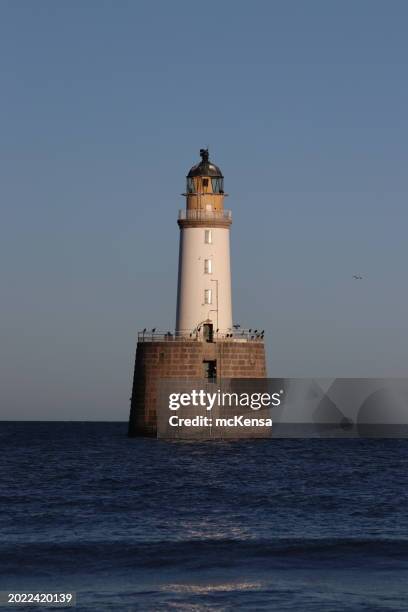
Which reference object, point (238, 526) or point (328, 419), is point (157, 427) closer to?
point (328, 419)

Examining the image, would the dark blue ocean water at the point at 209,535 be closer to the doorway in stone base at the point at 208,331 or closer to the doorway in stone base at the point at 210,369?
the doorway in stone base at the point at 210,369

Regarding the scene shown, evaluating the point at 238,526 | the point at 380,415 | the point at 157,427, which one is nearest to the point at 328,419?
the point at 380,415

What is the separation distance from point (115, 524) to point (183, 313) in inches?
1613

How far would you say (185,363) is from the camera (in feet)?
247

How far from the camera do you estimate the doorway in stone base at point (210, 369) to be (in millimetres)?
75625

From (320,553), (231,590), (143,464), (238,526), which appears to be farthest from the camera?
(143,464)

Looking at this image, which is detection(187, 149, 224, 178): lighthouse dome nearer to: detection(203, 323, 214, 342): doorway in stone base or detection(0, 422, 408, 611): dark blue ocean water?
detection(203, 323, 214, 342): doorway in stone base

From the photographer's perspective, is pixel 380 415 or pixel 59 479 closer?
pixel 59 479

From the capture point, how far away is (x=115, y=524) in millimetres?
36375

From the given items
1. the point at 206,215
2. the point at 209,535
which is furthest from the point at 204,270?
the point at 209,535

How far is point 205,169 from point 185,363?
515 inches

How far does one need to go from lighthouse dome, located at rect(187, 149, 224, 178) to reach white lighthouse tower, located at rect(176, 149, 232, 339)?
5.18ft

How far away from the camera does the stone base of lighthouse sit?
247ft

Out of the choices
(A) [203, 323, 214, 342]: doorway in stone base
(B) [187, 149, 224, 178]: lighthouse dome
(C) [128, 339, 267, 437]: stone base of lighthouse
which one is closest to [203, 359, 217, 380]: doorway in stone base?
(C) [128, 339, 267, 437]: stone base of lighthouse
